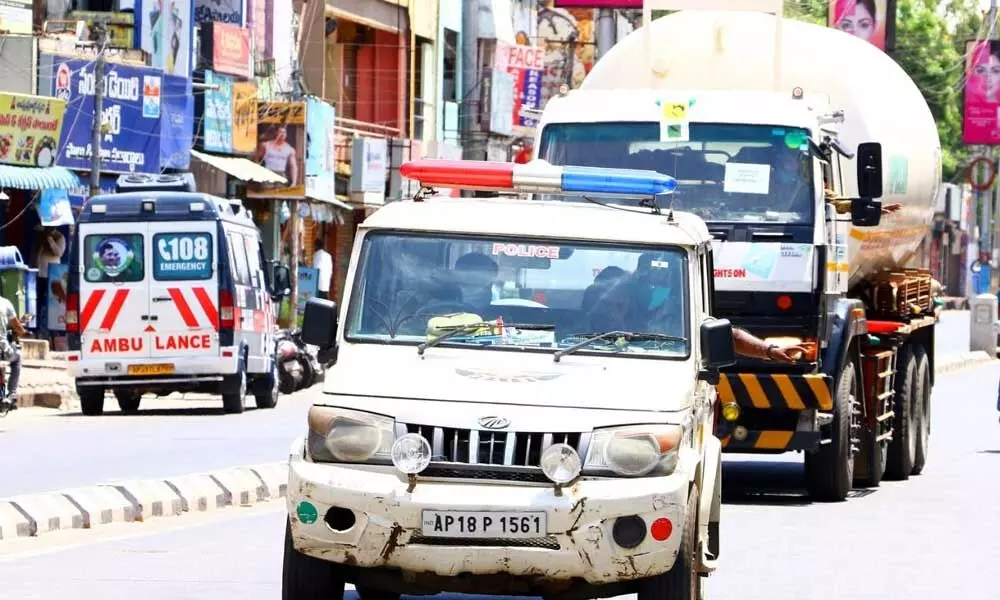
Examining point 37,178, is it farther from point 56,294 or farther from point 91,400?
point 91,400

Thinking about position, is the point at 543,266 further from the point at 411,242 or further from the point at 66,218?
the point at 66,218

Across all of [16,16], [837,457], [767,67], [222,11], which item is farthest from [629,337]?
[222,11]

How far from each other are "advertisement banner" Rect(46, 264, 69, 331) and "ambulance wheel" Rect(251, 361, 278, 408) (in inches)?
330

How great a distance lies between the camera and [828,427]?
1727 cm

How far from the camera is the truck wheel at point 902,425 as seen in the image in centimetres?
2023

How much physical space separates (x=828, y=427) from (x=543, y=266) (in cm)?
762

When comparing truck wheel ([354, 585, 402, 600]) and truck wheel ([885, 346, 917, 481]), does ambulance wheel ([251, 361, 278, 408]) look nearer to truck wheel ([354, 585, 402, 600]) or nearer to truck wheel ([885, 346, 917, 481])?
truck wheel ([885, 346, 917, 481])

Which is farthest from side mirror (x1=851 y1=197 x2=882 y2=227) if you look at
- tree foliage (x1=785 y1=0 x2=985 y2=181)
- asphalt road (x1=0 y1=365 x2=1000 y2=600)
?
tree foliage (x1=785 y1=0 x2=985 y2=181)

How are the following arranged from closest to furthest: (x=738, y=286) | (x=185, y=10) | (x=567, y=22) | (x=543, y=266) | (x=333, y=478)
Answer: (x=333, y=478), (x=543, y=266), (x=738, y=286), (x=185, y=10), (x=567, y=22)

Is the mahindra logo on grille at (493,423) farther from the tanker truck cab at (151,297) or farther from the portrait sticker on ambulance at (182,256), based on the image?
the portrait sticker on ambulance at (182,256)

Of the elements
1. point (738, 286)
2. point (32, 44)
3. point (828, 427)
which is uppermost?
point (32, 44)

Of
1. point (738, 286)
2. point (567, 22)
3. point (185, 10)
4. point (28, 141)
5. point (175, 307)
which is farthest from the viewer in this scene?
point (567, 22)

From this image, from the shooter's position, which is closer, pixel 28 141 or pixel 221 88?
pixel 28 141

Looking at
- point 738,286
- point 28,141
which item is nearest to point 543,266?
point 738,286
